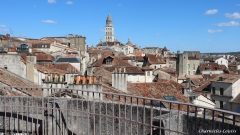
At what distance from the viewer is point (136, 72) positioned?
3831cm

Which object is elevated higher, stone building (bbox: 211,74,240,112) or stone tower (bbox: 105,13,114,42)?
stone tower (bbox: 105,13,114,42)

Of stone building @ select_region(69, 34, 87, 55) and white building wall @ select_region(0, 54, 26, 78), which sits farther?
stone building @ select_region(69, 34, 87, 55)

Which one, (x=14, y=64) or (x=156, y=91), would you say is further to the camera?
(x=14, y=64)

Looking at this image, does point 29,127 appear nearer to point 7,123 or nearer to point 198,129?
point 7,123

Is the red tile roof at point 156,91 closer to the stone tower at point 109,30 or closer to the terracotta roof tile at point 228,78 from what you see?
the terracotta roof tile at point 228,78

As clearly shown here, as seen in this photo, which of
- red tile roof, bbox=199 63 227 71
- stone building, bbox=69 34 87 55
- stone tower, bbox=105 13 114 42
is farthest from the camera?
stone tower, bbox=105 13 114 42

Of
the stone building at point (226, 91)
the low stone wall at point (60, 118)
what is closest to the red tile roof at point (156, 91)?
the low stone wall at point (60, 118)

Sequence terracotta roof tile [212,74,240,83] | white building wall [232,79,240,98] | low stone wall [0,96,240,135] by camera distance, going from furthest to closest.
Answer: terracotta roof tile [212,74,240,83] → white building wall [232,79,240,98] → low stone wall [0,96,240,135]

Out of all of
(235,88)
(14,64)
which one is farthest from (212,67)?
(14,64)

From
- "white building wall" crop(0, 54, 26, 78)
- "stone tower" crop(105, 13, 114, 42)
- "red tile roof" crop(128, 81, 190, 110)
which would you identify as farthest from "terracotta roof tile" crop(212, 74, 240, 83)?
"stone tower" crop(105, 13, 114, 42)

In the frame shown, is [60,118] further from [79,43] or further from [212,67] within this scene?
[212,67]

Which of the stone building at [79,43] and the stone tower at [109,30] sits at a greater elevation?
the stone tower at [109,30]

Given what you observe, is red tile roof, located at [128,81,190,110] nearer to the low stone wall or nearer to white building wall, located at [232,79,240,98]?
the low stone wall

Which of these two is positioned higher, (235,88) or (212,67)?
(212,67)
